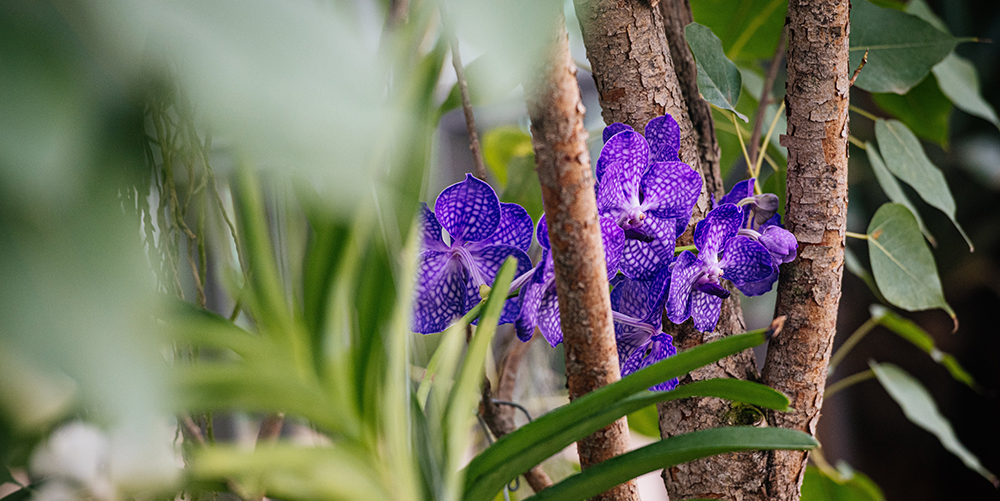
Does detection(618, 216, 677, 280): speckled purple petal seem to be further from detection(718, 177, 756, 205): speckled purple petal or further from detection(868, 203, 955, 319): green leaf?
detection(868, 203, 955, 319): green leaf

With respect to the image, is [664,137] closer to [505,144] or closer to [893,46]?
[893,46]

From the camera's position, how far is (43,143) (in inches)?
3.0

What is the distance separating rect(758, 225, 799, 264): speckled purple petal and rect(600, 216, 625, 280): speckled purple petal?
0.26 ft

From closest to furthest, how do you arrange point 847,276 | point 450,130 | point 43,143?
point 43,143, point 847,276, point 450,130

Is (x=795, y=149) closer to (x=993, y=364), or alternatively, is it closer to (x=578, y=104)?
(x=578, y=104)

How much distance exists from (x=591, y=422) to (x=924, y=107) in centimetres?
60

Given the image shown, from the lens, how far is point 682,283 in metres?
0.28

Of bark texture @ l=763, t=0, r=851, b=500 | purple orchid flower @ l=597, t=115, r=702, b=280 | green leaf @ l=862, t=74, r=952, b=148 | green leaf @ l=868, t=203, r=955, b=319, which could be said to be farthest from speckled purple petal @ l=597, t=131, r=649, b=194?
green leaf @ l=862, t=74, r=952, b=148

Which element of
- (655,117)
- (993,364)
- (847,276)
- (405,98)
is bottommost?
(405,98)

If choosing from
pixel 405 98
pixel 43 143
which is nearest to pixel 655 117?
pixel 405 98

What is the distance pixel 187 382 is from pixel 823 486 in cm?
55

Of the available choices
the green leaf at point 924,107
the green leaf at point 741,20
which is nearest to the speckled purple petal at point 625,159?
the green leaf at point 741,20

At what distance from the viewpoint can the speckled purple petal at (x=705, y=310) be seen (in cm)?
30

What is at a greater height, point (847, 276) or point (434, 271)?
point (847, 276)
